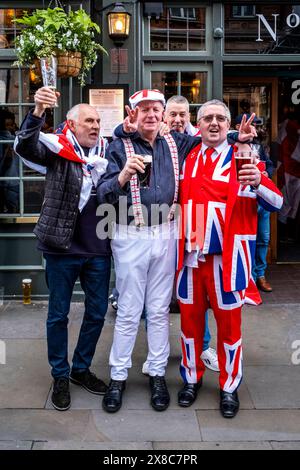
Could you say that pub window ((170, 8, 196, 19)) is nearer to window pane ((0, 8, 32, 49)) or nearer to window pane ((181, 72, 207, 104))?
window pane ((181, 72, 207, 104))

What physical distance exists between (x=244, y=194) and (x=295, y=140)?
593cm

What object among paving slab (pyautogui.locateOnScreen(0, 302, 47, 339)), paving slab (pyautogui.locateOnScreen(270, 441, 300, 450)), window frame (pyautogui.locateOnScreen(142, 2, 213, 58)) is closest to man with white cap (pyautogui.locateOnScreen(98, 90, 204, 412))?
paving slab (pyautogui.locateOnScreen(270, 441, 300, 450))

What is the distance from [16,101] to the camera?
22.6 feet

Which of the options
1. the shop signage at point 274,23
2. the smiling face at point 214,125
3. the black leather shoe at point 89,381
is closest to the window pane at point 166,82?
the shop signage at point 274,23

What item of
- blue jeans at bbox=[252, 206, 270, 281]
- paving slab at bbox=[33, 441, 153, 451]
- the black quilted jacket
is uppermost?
the black quilted jacket

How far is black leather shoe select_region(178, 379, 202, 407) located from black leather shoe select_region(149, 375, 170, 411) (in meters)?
0.09

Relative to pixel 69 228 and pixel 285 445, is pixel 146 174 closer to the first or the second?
pixel 69 228

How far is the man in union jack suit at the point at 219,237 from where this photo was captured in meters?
4.09

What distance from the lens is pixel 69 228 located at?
4.31 meters

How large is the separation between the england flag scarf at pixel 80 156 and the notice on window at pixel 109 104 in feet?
7.52

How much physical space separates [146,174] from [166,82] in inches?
134

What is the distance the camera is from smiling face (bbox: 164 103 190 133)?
4.85 m

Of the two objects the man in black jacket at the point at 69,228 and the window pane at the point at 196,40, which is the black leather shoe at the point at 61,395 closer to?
the man in black jacket at the point at 69,228
